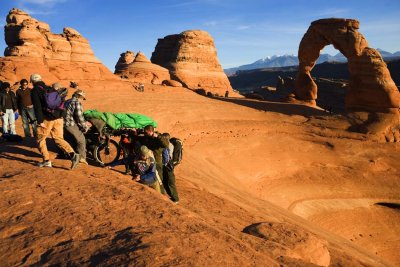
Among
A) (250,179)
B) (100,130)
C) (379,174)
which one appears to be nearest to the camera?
(100,130)

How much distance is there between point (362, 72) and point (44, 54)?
24.7 m

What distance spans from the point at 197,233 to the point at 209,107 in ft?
63.1

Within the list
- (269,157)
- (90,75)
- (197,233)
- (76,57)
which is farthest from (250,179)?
(76,57)

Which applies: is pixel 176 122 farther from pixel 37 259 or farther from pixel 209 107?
pixel 37 259

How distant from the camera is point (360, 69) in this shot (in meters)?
23.2

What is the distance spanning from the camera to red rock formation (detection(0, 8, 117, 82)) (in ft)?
82.6

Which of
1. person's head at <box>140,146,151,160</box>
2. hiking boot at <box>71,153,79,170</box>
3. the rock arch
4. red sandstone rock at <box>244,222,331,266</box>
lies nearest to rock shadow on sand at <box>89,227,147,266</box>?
red sandstone rock at <box>244,222,331,266</box>

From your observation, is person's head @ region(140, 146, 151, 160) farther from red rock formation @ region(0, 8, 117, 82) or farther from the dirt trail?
red rock formation @ region(0, 8, 117, 82)

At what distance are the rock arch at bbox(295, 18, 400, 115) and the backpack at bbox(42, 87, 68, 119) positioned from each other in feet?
69.9

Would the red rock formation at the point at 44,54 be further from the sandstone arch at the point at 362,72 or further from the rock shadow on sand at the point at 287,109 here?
the sandstone arch at the point at 362,72

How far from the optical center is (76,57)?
31172 mm

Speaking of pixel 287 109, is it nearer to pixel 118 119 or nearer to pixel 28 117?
pixel 118 119

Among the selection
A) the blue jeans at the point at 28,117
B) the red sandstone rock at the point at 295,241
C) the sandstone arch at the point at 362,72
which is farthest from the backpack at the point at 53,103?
the sandstone arch at the point at 362,72

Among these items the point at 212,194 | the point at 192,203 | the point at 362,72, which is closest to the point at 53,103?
the point at 192,203
